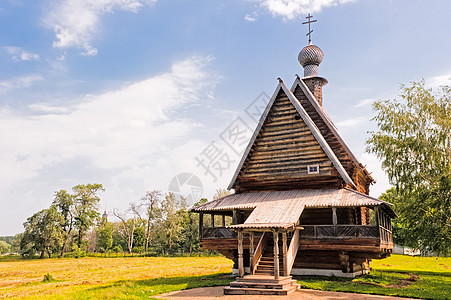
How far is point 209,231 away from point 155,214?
1728 inches

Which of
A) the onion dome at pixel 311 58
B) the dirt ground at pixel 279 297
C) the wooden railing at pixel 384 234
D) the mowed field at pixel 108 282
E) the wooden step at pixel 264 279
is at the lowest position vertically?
the mowed field at pixel 108 282

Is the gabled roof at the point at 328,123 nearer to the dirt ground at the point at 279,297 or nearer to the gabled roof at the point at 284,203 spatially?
the gabled roof at the point at 284,203

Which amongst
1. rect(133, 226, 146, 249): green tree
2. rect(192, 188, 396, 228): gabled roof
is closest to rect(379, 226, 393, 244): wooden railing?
rect(192, 188, 396, 228): gabled roof

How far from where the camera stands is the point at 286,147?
71.8 feet

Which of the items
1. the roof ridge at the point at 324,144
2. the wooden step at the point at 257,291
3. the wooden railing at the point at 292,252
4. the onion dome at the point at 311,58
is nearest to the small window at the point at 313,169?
the roof ridge at the point at 324,144

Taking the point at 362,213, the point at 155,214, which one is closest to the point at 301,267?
the point at 362,213

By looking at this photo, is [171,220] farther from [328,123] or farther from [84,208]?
[328,123]

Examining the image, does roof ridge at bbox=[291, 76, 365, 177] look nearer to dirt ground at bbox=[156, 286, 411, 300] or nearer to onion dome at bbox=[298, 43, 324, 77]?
onion dome at bbox=[298, 43, 324, 77]

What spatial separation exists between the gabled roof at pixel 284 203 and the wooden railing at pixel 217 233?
1.22 m

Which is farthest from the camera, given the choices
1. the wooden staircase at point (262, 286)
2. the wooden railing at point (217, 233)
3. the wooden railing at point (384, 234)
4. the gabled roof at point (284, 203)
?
the wooden railing at point (217, 233)

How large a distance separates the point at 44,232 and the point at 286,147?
176 ft

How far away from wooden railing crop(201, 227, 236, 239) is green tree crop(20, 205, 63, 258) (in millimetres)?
49409

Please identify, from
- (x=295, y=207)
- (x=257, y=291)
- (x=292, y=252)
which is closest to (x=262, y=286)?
(x=257, y=291)

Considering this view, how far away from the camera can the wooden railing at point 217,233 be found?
20.6 meters
